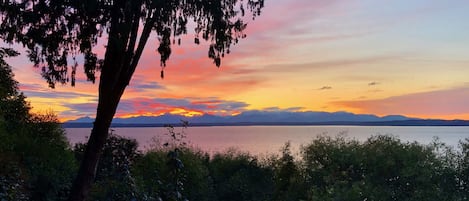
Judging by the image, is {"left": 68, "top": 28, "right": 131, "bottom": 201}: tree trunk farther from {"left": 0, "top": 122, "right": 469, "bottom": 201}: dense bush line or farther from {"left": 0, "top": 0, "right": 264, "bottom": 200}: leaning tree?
{"left": 0, "top": 122, "right": 469, "bottom": 201}: dense bush line

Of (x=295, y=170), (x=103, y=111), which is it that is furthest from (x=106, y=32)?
(x=295, y=170)

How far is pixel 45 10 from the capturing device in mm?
9195

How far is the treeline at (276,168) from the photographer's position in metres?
25.6

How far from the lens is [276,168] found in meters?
41.3

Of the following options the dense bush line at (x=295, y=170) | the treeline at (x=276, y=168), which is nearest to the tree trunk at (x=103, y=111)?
the treeline at (x=276, y=168)

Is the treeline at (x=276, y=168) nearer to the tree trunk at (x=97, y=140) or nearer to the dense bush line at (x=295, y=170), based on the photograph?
the dense bush line at (x=295, y=170)

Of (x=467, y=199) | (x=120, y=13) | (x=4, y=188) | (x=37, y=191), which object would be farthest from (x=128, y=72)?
(x=467, y=199)

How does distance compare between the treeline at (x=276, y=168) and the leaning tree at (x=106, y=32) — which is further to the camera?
the treeline at (x=276, y=168)

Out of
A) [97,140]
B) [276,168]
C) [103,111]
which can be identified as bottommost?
[276,168]

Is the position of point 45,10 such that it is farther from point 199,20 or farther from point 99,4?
point 199,20

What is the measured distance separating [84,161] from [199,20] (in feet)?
12.4

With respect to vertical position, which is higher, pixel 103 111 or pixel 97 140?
pixel 103 111

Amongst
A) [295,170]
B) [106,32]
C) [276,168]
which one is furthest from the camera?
[276,168]

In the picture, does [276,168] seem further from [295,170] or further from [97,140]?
[97,140]
